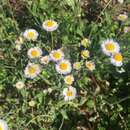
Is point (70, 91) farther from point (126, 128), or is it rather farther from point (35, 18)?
point (35, 18)

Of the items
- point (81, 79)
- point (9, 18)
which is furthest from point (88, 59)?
point (9, 18)

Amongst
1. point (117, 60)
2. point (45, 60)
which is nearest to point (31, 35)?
point (45, 60)

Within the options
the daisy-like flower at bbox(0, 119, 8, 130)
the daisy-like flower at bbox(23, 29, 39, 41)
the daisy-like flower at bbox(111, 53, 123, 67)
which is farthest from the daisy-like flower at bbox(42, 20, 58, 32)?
the daisy-like flower at bbox(0, 119, 8, 130)

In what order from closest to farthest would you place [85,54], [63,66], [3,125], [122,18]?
[3,125] < [63,66] < [85,54] < [122,18]

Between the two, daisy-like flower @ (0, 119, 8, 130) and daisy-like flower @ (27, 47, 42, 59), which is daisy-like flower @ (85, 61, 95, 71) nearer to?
daisy-like flower @ (27, 47, 42, 59)

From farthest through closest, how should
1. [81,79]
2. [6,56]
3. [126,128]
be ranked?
[6,56] < [81,79] < [126,128]

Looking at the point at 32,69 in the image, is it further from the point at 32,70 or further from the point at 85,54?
the point at 85,54
